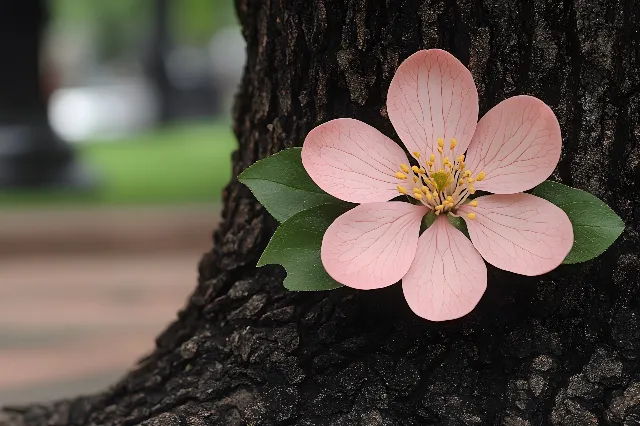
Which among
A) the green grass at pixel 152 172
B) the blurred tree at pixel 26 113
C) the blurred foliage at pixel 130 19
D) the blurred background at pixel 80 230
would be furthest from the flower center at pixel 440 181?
the blurred foliage at pixel 130 19

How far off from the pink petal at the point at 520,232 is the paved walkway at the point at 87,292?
2.61 feet

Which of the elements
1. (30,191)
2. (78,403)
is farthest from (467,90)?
(30,191)

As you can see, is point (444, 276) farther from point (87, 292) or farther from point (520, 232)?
point (87, 292)

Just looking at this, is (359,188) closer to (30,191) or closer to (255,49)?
(255,49)

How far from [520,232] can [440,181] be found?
45mm

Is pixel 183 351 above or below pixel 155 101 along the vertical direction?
above

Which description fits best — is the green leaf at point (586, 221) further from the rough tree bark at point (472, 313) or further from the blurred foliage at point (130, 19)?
the blurred foliage at point (130, 19)

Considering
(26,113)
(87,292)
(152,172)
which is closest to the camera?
(87,292)

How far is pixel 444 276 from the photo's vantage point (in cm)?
36

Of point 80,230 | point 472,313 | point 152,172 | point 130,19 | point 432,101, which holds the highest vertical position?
point 432,101

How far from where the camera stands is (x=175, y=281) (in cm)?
158

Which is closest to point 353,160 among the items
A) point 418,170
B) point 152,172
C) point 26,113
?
point 418,170

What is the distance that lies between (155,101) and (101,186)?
312cm

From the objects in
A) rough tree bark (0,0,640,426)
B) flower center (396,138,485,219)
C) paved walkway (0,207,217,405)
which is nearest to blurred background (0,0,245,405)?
paved walkway (0,207,217,405)
